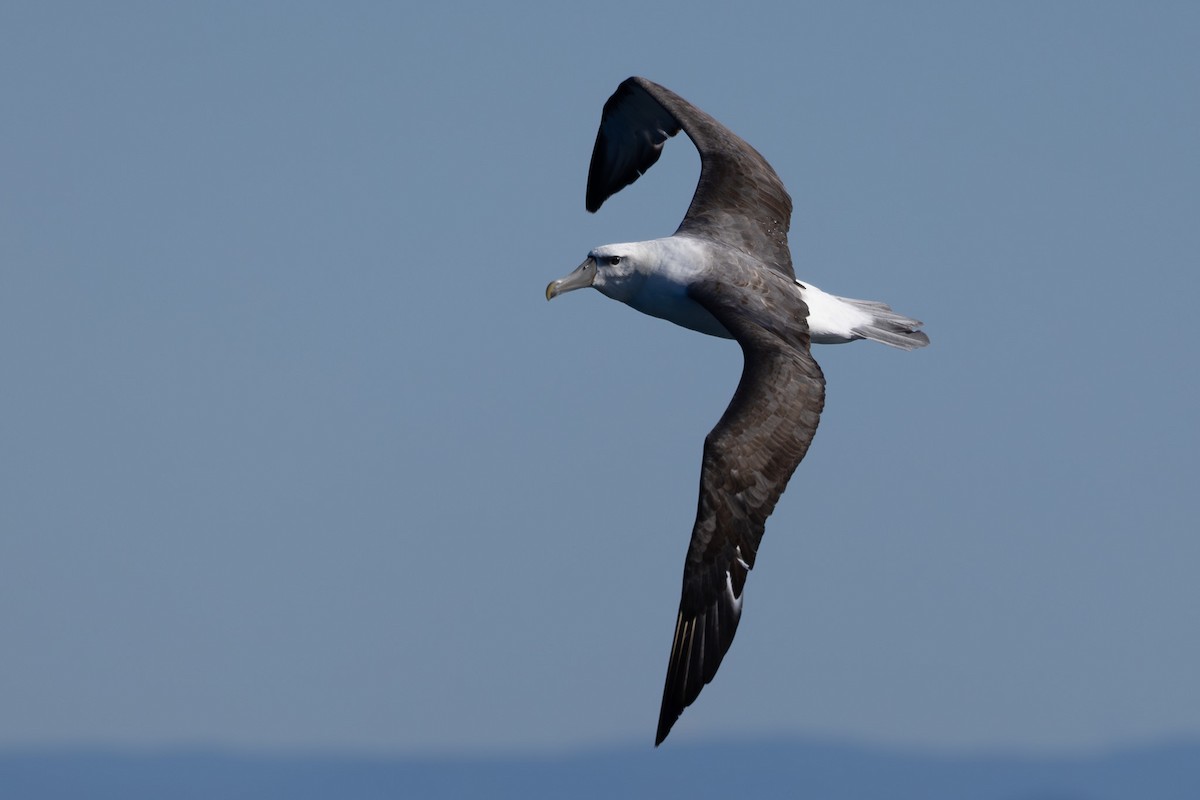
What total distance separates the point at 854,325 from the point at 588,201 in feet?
16.9

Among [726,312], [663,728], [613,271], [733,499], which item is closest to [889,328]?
[726,312]

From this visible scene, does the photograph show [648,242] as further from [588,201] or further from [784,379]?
[588,201]

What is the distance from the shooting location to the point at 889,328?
54.6 feet

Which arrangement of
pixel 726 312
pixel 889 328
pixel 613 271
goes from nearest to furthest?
1. pixel 726 312
2. pixel 613 271
3. pixel 889 328

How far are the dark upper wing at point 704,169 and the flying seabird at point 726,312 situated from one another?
0.05 feet

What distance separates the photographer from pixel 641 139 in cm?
1984

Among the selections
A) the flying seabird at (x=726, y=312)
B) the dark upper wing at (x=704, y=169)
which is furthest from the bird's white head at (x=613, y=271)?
the dark upper wing at (x=704, y=169)

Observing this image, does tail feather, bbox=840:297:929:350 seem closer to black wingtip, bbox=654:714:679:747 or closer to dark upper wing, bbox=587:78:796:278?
dark upper wing, bbox=587:78:796:278

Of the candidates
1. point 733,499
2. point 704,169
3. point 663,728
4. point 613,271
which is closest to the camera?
point 663,728

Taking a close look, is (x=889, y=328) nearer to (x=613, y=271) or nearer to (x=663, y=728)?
(x=613, y=271)

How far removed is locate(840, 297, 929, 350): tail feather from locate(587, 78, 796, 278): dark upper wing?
2.97 ft

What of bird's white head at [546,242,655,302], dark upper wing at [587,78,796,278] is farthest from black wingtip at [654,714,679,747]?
dark upper wing at [587,78,796,278]

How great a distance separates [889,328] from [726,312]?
2.59m

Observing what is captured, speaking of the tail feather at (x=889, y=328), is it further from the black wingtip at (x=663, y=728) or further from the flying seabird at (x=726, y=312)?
the black wingtip at (x=663, y=728)
